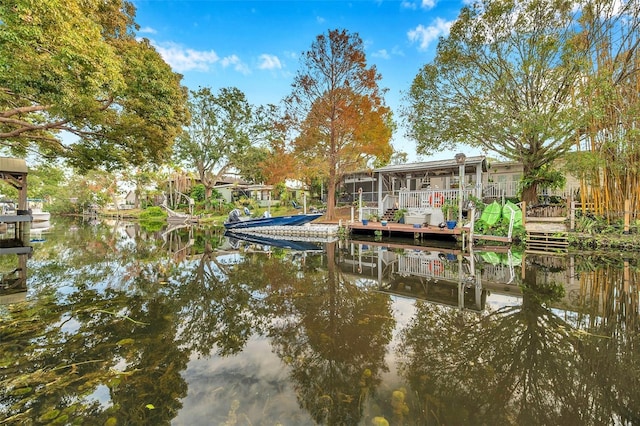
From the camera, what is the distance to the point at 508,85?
12.2 metres

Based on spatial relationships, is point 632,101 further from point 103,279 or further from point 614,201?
point 103,279

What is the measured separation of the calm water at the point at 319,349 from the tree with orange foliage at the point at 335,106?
11417mm

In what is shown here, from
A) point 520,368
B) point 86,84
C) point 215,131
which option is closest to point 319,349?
point 520,368

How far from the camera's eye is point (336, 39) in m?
15.3

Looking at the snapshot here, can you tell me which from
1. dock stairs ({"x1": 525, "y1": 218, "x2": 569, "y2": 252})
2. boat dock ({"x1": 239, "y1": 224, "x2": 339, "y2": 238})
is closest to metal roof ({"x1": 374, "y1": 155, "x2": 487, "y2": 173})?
dock stairs ({"x1": 525, "y1": 218, "x2": 569, "y2": 252})

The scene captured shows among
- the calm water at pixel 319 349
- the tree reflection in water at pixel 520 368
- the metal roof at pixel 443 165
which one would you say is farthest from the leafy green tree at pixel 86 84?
the metal roof at pixel 443 165

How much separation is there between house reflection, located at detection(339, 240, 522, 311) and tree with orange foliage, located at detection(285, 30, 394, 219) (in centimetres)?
803

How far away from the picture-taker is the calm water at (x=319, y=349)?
2.03m

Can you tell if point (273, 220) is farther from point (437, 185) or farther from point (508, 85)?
point (508, 85)

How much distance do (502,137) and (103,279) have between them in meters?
15.4

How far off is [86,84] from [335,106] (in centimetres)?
1129

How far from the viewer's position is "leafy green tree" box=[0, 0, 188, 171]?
19.7ft

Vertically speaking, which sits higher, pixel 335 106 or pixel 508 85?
pixel 335 106

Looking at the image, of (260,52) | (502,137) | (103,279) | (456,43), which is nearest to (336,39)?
(260,52)
